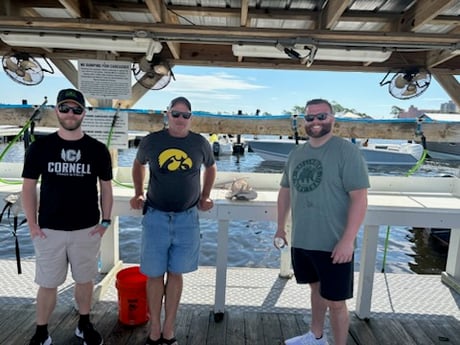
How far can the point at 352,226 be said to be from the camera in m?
1.89

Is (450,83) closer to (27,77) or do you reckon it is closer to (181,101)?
(181,101)

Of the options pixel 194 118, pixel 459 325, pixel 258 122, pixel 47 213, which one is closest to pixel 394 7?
pixel 258 122

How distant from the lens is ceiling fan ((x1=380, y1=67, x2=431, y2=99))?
134 inches

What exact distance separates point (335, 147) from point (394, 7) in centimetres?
143

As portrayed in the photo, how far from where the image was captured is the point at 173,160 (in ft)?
7.20

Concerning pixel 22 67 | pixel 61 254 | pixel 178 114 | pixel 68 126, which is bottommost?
pixel 61 254

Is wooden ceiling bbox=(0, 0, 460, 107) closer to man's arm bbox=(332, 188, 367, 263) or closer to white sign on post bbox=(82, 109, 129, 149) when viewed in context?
white sign on post bbox=(82, 109, 129, 149)

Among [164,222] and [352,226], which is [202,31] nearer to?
[164,222]

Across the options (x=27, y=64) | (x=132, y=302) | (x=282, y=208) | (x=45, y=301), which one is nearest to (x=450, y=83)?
(x=282, y=208)

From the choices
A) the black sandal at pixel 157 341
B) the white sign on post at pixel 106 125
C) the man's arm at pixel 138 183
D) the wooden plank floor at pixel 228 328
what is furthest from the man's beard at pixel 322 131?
the white sign on post at pixel 106 125

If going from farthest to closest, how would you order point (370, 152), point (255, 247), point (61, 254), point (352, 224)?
1. point (370, 152)
2. point (255, 247)
3. point (61, 254)
4. point (352, 224)

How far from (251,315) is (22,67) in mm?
3110

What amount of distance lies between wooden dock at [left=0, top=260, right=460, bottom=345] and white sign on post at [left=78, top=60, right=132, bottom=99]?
5.78 feet

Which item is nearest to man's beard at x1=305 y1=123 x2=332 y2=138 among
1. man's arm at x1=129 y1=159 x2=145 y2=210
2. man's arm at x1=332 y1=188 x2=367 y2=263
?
man's arm at x1=332 y1=188 x2=367 y2=263
